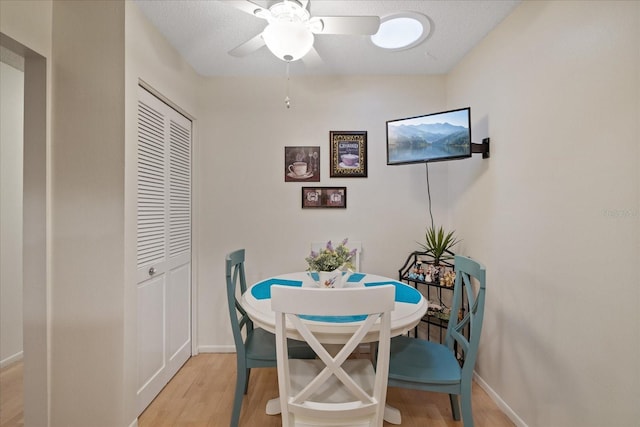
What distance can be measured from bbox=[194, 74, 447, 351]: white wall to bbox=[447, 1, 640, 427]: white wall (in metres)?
0.64

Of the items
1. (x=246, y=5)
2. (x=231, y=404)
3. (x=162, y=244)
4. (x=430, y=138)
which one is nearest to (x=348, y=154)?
(x=430, y=138)

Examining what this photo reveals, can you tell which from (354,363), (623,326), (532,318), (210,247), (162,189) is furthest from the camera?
(210,247)

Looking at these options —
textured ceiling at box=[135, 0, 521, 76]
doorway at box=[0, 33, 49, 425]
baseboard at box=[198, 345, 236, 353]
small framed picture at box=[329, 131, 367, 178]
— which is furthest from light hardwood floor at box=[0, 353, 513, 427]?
textured ceiling at box=[135, 0, 521, 76]

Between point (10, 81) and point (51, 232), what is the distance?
1.90 metres

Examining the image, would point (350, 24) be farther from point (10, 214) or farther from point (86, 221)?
point (10, 214)

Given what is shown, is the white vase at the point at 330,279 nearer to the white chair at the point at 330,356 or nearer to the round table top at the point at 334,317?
the round table top at the point at 334,317

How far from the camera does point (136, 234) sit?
1.67 meters

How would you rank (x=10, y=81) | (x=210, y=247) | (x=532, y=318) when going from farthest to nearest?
(x=210, y=247) → (x=10, y=81) → (x=532, y=318)

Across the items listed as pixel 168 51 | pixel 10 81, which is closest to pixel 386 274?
pixel 168 51

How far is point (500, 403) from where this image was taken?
185 cm

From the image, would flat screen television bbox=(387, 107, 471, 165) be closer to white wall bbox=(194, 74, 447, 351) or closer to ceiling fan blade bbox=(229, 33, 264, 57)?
white wall bbox=(194, 74, 447, 351)

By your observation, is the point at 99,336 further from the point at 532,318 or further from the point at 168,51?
the point at 532,318

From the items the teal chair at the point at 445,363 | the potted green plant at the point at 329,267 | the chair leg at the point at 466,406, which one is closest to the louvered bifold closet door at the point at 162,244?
the potted green plant at the point at 329,267

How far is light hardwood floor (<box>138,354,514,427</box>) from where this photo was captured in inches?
68.3
